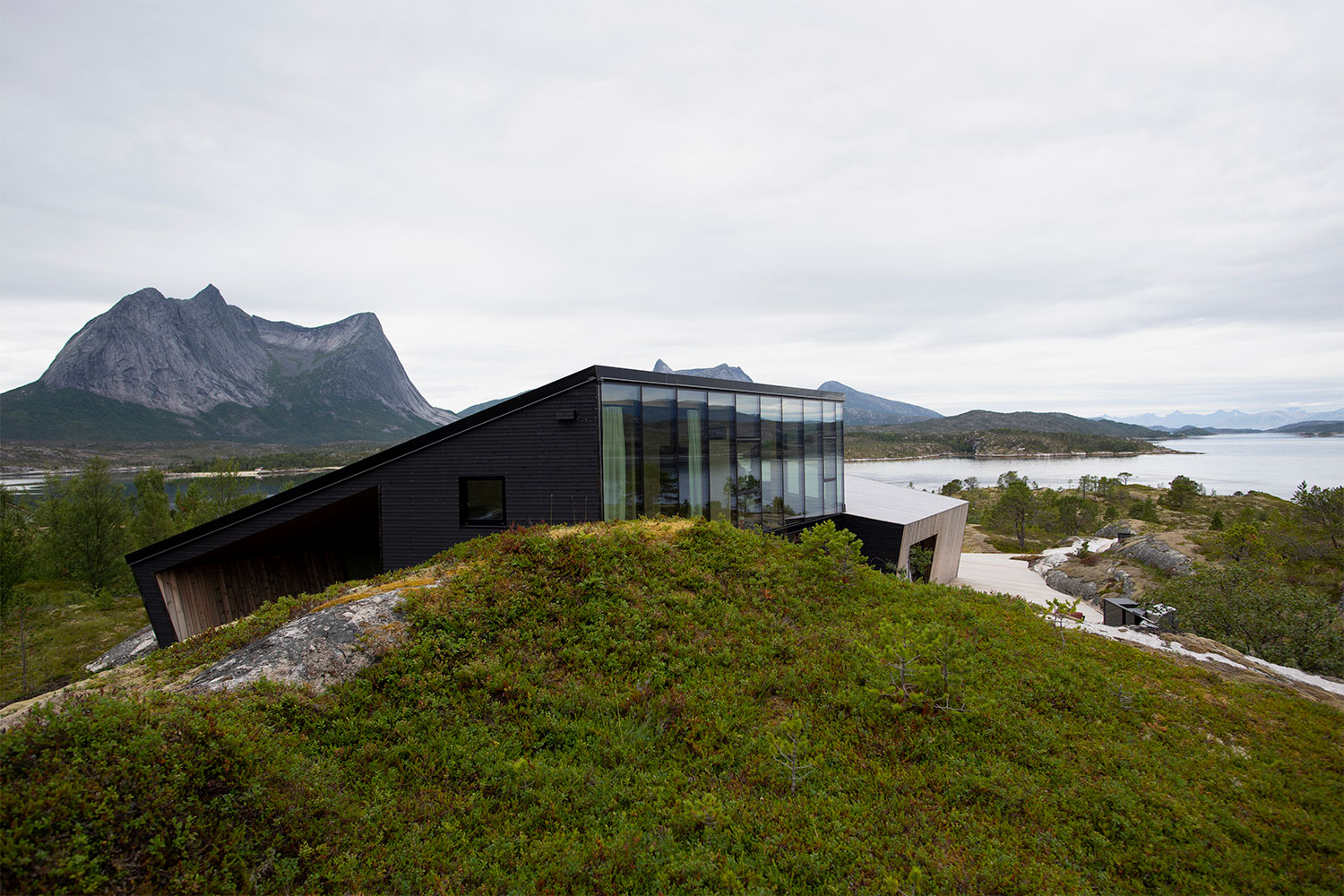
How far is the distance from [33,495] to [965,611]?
6977 cm

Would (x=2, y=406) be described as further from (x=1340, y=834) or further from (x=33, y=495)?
(x=1340, y=834)

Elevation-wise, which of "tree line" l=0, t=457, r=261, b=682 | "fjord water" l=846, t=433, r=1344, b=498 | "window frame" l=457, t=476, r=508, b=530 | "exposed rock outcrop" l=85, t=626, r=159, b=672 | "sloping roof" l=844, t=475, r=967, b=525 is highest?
"window frame" l=457, t=476, r=508, b=530

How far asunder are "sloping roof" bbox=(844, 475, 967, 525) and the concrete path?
2.96m

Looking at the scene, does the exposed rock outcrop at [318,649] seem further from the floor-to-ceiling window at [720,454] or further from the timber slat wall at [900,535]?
the timber slat wall at [900,535]

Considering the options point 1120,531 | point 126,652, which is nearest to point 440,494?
point 126,652

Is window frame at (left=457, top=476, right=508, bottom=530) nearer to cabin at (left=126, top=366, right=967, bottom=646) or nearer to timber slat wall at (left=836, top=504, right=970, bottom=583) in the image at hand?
cabin at (left=126, top=366, right=967, bottom=646)

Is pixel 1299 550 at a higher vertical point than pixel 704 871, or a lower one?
lower

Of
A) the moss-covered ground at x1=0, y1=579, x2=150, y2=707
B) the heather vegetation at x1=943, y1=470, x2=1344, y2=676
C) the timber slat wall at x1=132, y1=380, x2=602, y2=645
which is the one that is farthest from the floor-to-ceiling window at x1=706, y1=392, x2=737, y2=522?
the moss-covered ground at x1=0, y1=579, x2=150, y2=707

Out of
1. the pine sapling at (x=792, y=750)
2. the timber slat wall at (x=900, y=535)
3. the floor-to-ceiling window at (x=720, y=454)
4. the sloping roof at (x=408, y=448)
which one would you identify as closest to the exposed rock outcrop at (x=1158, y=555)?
the timber slat wall at (x=900, y=535)

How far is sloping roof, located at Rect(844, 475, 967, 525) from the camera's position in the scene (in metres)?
17.2

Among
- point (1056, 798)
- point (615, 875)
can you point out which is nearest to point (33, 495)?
point (615, 875)

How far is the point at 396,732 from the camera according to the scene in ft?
18.6

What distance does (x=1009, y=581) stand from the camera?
2305 centimetres

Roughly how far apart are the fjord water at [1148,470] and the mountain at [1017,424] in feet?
78.8
